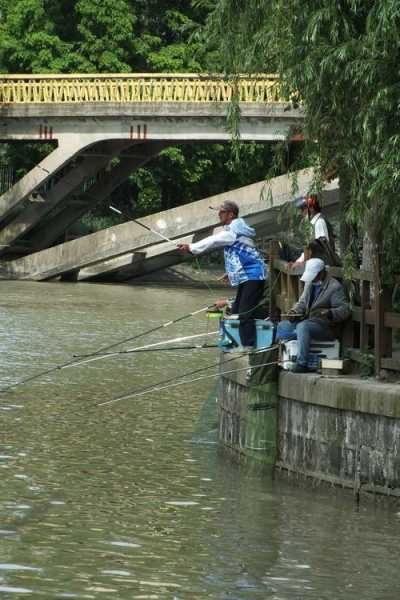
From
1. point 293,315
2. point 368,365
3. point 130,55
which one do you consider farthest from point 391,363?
point 130,55

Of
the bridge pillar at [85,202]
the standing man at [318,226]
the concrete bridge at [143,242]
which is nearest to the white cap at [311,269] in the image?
the standing man at [318,226]

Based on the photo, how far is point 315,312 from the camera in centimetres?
1366

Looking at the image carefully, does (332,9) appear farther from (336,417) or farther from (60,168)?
(60,168)

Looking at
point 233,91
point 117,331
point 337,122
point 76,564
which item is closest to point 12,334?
point 117,331

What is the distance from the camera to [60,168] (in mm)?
44500

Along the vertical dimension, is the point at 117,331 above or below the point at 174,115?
below

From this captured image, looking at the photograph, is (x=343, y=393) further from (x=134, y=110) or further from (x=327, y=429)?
(x=134, y=110)

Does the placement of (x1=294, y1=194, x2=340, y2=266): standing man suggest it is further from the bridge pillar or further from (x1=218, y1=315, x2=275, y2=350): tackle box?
the bridge pillar

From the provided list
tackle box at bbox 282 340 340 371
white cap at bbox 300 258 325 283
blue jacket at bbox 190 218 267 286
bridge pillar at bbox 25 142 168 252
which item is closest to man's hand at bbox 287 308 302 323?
white cap at bbox 300 258 325 283

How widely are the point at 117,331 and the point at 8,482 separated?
1455cm

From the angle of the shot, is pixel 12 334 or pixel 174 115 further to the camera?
pixel 174 115

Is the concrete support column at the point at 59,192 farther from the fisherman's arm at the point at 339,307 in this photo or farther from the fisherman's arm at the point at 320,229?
the fisherman's arm at the point at 339,307

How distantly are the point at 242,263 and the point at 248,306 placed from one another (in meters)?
0.38

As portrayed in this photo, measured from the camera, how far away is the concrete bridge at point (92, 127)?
4116 cm
